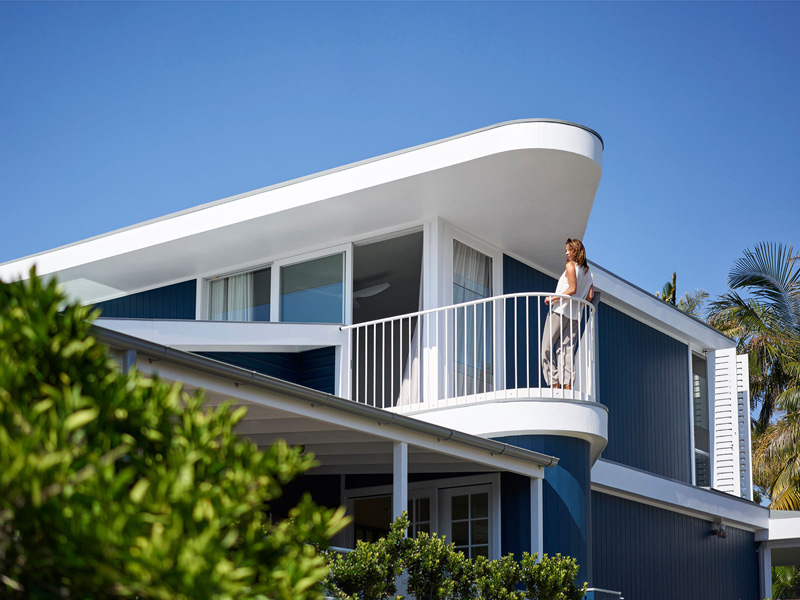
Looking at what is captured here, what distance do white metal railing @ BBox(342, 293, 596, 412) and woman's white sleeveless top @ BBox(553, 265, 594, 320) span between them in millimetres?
12

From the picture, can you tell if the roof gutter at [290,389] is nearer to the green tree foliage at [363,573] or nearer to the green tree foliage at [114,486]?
the green tree foliage at [363,573]

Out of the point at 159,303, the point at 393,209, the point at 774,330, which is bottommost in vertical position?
the point at 159,303

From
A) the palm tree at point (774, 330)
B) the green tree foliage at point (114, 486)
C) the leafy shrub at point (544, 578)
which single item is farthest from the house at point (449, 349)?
the palm tree at point (774, 330)

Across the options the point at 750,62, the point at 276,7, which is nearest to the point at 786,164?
the point at 750,62

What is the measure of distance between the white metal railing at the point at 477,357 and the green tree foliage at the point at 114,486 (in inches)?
251

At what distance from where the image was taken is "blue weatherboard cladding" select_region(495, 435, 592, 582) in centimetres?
929

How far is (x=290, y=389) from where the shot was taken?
671 cm

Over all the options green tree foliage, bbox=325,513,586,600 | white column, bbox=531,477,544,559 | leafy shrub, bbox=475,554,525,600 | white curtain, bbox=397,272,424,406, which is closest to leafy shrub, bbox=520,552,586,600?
green tree foliage, bbox=325,513,586,600

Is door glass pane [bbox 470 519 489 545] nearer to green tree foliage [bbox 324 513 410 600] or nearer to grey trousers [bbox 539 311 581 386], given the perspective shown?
grey trousers [bbox 539 311 581 386]

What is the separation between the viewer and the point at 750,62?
141ft

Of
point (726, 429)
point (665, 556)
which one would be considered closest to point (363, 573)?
point (665, 556)

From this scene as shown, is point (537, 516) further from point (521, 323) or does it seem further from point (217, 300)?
point (217, 300)

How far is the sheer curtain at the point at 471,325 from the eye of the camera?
10492mm

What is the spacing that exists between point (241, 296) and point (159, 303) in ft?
4.56
